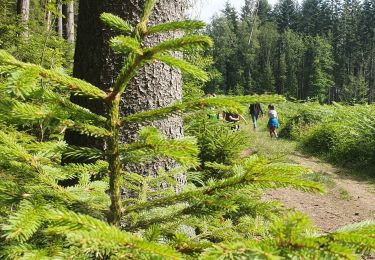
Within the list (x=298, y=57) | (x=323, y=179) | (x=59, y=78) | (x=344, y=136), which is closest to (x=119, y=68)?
(x=59, y=78)

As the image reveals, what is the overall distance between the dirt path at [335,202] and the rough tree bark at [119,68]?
14.0 ft

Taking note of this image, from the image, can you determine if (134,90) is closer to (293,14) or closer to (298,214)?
(298,214)

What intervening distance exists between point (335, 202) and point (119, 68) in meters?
6.35

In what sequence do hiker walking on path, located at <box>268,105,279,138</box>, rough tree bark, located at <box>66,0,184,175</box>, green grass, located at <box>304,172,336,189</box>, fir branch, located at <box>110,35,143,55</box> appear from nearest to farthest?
fir branch, located at <box>110,35,143,55</box> < rough tree bark, located at <box>66,0,184,175</box> < green grass, located at <box>304,172,336,189</box> < hiker walking on path, located at <box>268,105,279,138</box>

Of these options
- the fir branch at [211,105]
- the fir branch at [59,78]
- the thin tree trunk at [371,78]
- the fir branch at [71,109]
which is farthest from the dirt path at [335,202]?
the thin tree trunk at [371,78]

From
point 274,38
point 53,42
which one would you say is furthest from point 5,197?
point 274,38

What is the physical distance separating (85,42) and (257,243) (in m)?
2.20

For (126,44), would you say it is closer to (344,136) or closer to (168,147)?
(168,147)

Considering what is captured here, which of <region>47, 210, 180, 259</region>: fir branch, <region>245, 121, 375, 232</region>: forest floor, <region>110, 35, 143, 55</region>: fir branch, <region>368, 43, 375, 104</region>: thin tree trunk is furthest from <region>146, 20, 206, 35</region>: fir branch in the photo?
<region>368, 43, 375, 104</region>: thin tree trunk

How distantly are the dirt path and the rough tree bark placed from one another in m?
4.28

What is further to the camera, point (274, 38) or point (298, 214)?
point (274, 38)

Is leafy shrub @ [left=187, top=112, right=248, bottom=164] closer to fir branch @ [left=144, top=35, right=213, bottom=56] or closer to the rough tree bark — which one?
the rough tree bark

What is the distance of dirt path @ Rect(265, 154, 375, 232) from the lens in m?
6.66

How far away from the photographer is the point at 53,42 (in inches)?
231
